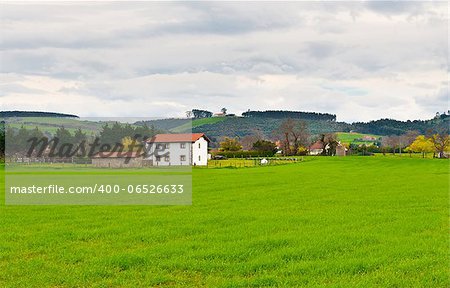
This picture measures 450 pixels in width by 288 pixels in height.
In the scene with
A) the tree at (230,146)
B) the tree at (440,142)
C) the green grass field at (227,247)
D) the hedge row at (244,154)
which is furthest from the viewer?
the tree at (440,142)

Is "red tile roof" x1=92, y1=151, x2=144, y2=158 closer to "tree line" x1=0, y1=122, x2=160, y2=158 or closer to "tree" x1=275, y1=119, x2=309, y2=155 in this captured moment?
"tree line" x1=0, y1=122, x2=160, y2=158

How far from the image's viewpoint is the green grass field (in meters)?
11.1

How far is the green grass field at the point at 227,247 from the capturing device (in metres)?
11.1

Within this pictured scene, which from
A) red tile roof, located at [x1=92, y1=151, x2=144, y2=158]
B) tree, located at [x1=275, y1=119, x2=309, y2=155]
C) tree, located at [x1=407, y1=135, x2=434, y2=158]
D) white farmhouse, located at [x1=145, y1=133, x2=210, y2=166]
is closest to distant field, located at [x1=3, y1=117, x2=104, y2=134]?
red tile roof, located at [x1=92, y1=151, x2=144, y2=158]

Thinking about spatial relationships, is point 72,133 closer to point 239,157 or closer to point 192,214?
point 239,157

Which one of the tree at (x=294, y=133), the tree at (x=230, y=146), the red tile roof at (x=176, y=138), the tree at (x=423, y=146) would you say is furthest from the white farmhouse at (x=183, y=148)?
the tree at (x=423, y=146)

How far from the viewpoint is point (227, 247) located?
46.4ft

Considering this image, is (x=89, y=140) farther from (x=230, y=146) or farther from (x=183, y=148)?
(x=230, y=146)

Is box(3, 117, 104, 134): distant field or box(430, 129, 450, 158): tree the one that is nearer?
box(3, 117, 104, 134): distant field

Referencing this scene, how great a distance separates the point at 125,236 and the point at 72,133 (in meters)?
69.7

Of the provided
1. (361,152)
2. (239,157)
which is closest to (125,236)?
(239,157)

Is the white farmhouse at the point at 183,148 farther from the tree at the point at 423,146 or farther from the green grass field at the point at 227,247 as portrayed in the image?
the green grass field at the point at 227,247

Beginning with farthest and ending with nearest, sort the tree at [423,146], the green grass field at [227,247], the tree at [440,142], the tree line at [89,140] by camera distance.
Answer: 1. the tree at [423,146]
2. the tree at [440,142]
3. the tree line at [89,140]
4. the green grass field at [227,247]

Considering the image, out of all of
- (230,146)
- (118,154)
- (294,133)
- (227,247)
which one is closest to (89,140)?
(118,154)
